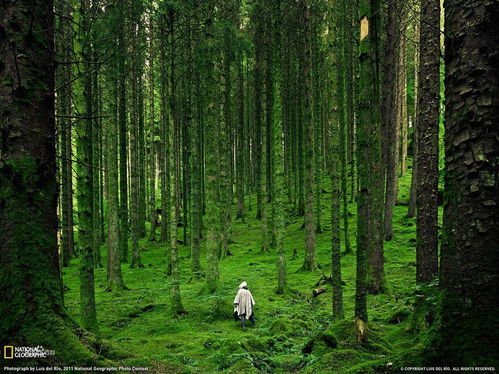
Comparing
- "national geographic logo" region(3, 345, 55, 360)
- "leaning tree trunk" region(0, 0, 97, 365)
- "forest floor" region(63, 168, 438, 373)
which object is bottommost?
"forest floor" region(63, 168, 438, 373)

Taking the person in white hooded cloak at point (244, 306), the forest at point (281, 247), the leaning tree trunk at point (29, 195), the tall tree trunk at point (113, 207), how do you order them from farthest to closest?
the tall tree trunk at point (113, 207), the person in white hooded cloak at point (244, 306), the leaning tree trunk at point (29, 195), the forest at point (281, 247)

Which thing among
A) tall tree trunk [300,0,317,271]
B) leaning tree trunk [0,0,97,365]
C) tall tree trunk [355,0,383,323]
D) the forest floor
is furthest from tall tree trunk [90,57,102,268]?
tall tree trunk [355,0,383,323]

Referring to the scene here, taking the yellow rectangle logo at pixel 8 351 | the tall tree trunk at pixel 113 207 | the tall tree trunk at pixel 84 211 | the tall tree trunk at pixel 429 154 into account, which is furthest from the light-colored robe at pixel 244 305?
the yellow rectangle logo at pixel 8 351

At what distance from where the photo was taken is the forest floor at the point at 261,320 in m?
5.49

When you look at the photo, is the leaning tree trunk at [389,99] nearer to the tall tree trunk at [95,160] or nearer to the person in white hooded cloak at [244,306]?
the person in white hooded cloak at [244,306]

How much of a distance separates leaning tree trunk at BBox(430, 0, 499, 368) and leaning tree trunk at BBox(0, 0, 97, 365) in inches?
121

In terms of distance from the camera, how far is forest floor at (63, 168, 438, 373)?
216 inches

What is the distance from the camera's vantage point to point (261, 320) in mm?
10305

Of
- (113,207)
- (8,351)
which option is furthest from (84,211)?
(113,207)

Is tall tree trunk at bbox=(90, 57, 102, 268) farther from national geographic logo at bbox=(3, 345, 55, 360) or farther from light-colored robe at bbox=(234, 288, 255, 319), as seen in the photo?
national geographic logo at bbox=(3, 345, 55, 360)

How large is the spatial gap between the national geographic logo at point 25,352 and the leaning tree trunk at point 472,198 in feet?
10.4

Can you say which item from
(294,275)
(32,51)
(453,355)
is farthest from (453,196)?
(294,275)

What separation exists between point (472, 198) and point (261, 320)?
29.3 ft

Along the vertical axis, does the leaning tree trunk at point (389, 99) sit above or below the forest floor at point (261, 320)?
above
